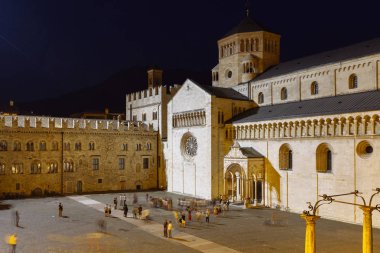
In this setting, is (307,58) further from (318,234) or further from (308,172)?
Answer: (318,234)

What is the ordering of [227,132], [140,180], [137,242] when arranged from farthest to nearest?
[140,180] < [227,132] < [137,242]

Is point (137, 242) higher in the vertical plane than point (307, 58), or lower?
lower

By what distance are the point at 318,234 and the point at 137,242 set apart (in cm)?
1313

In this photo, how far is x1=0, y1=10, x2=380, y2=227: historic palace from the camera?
3353cm

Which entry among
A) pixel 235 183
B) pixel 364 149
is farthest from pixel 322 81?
pixel 235 183

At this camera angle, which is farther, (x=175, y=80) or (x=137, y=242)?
(x=175, y=80)

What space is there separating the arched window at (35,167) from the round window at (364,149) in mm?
38051

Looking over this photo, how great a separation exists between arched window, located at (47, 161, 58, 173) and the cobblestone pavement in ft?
41.5

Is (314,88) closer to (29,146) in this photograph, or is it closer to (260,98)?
(260,98)

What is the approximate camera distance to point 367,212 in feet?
44.9

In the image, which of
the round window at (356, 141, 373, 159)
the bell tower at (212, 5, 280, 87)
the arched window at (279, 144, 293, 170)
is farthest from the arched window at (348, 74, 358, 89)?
the bell tower at (212, 5, 280, 87)

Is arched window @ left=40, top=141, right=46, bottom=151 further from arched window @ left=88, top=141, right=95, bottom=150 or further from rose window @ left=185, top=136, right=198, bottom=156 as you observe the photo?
rose window @ left=185, top=136, right=198, bottom=156

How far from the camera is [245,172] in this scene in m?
39.9

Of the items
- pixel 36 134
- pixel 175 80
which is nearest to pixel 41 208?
pixel 36 134
